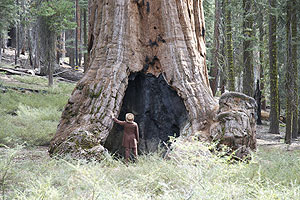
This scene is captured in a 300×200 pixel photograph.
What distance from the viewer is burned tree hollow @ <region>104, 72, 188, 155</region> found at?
905 centimetres

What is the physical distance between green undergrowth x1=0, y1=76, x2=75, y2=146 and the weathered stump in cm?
482

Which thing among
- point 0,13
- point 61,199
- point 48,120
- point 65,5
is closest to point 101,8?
point 48,120

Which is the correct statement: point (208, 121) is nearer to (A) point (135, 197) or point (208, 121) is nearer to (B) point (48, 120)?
(A) point (135, 197)

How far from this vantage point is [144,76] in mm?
9281

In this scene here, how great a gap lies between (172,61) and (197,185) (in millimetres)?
5939

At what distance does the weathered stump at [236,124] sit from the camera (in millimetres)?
6988

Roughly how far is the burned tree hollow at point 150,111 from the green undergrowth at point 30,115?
8.25 feet

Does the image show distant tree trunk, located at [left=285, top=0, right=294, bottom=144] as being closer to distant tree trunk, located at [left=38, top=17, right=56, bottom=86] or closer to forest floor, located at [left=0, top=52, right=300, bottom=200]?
forest floor, located at [left=0, top=52, right=300, bottom=200]

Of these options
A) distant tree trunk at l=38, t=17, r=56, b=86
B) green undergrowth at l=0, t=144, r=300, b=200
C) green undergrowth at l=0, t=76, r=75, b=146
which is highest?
distant tree trunk at l=38, t=17, r=56, b=86

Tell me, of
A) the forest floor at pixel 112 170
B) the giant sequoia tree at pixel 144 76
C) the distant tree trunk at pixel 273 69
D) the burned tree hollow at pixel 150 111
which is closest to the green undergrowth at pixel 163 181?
the forest floor at pixel 112 170

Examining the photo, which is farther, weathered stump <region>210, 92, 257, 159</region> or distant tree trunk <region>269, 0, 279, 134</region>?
distant tree trunk <region>269, 0, 279, 134</region>

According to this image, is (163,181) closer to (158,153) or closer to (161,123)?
(158,153)

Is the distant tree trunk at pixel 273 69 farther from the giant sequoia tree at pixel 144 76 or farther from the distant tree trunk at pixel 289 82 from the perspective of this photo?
the giant sequoia tree at pixel 144 76

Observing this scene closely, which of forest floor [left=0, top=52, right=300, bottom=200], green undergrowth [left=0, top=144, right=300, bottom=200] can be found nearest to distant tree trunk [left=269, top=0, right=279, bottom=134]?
forest floor [left=0, top=52, right=300, bottom=200]
